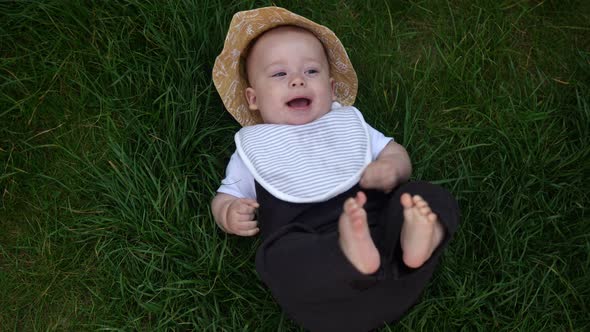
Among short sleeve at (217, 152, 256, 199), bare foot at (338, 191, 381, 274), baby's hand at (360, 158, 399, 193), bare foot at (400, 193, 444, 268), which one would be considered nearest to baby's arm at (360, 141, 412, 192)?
baby's hand at (360, 158, 399, 193)

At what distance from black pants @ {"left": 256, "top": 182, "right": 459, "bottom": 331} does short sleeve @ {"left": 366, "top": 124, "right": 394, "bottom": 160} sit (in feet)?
0.93

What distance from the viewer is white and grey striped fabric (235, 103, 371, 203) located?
7.42ft

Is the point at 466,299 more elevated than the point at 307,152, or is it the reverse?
the point at 307,152

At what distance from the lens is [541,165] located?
2.61 meters

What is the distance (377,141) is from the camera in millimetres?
2492

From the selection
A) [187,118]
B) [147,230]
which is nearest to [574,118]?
[187,118]

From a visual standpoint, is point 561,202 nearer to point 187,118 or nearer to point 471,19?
point 471,19

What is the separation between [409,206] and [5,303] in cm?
172

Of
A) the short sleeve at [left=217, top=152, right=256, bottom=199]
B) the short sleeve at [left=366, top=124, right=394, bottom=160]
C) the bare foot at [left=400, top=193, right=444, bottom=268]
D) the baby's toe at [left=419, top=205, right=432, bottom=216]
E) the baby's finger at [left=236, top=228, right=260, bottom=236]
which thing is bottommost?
the baby's finger at [left=236, top=228, right=260, bottom=236]

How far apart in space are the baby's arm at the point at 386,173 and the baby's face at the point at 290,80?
0.34m

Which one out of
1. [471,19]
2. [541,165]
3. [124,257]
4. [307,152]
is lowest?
[124,257]

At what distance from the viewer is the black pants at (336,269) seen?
1.93 m

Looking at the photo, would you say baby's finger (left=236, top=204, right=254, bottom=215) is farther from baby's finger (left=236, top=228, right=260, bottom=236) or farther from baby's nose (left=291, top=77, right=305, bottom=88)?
baby's nose (left=291, top=77, right=305, bottom=88)

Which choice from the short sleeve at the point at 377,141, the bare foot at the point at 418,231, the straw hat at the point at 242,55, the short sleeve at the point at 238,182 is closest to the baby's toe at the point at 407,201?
the bare foot at the point at 418,231
